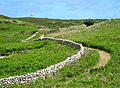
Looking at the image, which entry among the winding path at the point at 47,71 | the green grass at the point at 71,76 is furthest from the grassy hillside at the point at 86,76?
the winding path at the point at 47,71

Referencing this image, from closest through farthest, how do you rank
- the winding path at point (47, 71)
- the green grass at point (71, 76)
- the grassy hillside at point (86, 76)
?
1. the winding path at point (47, 71)
2. the green grass at point (71, 76)
3. the grassy hillside at point (86, 76)

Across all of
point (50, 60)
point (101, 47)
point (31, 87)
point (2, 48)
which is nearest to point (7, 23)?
point (2, 48)

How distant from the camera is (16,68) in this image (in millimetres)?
40562

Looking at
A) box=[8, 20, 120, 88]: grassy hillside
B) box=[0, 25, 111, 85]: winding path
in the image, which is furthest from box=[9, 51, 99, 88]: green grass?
box=[0, 25, 111, 85]: winding path

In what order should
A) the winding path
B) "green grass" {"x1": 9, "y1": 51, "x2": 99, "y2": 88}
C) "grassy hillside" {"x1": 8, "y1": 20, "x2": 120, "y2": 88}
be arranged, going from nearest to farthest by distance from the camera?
A: 1. the winding path
2. "green grass" {"x1": 9, "y1": 51, "x2": 99, "y2": 88}
3. "grassy hillside" {"x1": 8, "y1": 20, "x2": 120, "y2": 88}

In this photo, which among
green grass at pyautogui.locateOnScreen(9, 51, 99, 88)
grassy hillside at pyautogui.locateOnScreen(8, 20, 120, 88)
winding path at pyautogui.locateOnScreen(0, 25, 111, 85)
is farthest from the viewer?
grassy hillside at pyautogui.locateOnScreen(8, 20, 120, 88)

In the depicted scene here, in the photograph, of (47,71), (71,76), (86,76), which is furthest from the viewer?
(71,76)

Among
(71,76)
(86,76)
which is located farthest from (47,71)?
(86,76)

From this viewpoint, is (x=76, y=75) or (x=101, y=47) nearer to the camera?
(x=76, y=75)

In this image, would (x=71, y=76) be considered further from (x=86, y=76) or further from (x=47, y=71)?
(x=47, y=71)

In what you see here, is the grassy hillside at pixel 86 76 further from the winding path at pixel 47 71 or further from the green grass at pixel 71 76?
the winding path at pixel 47 71

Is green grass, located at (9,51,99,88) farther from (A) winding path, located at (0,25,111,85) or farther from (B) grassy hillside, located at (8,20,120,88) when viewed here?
(A) winding path, located at (0,25,111,85)

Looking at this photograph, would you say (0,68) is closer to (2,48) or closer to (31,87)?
(31,87)

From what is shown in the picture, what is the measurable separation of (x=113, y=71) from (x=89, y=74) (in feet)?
9.19
